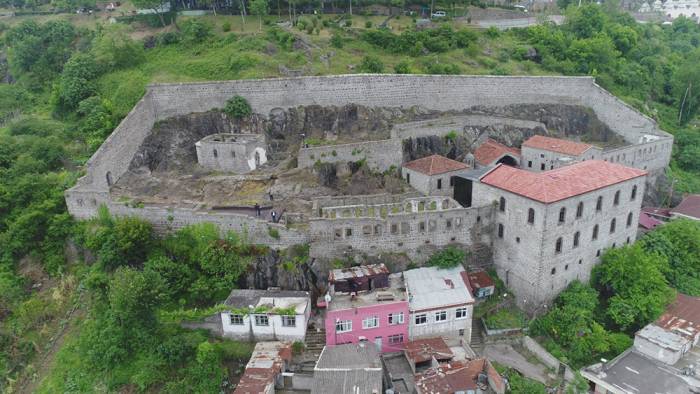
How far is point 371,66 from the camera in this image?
47.0 meters

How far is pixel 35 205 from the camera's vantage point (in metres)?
32.0

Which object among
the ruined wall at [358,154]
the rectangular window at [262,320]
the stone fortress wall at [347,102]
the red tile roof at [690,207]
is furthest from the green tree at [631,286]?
the rectangular window at [262,320]

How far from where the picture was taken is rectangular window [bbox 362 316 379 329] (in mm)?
26078

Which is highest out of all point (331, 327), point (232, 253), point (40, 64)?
point (40, 64)

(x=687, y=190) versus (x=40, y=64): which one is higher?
(x=40, y=64)

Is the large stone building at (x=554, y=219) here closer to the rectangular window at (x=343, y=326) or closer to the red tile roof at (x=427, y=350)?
the red tile roof at (x=427, y=350)

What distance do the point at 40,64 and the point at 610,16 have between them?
73.2 metres

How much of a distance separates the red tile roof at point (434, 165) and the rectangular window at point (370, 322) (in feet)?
39.4

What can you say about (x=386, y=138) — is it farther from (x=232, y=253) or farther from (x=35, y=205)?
(x=35, y=205)

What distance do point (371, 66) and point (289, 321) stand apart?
28.4 metres

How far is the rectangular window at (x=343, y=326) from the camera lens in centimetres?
2588

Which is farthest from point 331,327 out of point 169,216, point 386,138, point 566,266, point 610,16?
point 610,16

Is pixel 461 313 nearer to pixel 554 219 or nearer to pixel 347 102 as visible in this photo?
pixel 554 219

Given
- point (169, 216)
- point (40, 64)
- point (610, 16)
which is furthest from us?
point (610, 16)
